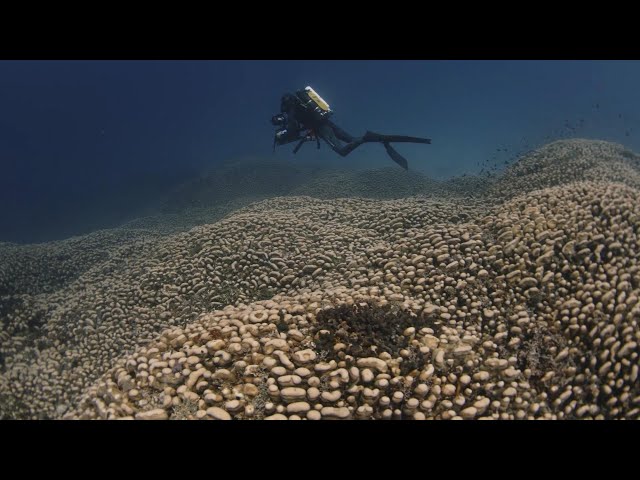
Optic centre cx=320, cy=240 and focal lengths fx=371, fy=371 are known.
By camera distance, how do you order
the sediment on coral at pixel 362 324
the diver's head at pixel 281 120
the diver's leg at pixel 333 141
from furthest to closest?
the diver's leg at pixel 333 141 → the diver's head at pixel 281 120 → the sediment on coral at pixel 362 324

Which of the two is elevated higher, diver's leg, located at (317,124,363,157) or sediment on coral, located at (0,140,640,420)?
diver's leg, located at (317,124,363,157)

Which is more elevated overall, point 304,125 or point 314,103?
point 314,103

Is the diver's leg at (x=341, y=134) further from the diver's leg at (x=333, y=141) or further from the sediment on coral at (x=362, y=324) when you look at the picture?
the sediment on coral at (x=362, y=324)

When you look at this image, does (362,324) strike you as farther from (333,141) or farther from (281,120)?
(333,141)

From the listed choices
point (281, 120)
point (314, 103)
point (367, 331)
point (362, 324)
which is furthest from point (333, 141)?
point (367, 331)

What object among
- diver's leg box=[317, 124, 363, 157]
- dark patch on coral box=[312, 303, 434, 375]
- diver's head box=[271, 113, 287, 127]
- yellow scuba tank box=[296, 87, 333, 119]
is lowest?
dark patch on coral box=[312, 303, 434, 375]

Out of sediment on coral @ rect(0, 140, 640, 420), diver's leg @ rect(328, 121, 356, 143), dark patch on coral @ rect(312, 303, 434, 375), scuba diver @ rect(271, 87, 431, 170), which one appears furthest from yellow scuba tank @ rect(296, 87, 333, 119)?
dark patch on coral @ rect(312, 303, 434, 375)

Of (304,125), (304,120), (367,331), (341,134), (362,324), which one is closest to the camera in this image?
(367,331)

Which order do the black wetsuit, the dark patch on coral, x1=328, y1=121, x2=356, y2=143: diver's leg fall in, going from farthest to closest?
x1=328, y1=121, x2=356, y2=143: diver's leg
the black wetsuit
the dark patch on coral

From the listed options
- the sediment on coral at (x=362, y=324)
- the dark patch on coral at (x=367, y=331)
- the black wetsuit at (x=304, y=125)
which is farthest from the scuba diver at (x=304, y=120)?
the dark patch on coral at (x=367, y=331)

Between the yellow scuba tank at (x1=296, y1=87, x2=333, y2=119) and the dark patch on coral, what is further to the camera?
the yellow scuba tank at (x1=296, y1=87, x2=333, y2=119)

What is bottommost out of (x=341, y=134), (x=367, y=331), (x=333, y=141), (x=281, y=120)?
(x=367, y=331)

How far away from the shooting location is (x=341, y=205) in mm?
13133

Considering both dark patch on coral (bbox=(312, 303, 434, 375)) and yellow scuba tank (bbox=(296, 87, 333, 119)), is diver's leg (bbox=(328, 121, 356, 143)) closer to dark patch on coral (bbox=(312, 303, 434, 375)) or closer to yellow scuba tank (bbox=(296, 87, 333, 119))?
yellow scuba tank (bbox=(296, 87, 333, 119))
